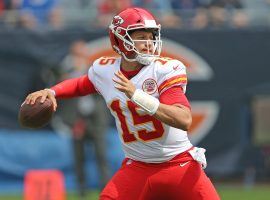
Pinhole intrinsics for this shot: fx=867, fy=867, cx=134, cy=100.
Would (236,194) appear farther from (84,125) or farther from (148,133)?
(148,133)

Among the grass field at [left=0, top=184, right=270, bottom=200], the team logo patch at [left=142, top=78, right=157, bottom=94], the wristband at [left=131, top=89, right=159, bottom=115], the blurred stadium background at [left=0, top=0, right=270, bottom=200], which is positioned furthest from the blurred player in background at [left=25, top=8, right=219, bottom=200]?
the blurred stadium background at [left=0, top=0, right=270, bottom=200]

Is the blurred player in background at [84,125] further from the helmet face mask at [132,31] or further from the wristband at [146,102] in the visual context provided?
the wristband at [146,102]

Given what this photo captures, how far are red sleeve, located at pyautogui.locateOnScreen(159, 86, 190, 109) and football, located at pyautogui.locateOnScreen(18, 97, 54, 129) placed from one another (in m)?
0.74

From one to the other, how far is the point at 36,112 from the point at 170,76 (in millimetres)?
861

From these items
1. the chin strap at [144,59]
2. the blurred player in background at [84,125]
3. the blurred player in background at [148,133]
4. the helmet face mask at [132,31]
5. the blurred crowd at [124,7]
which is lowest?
the blurred player in background at [84,125]

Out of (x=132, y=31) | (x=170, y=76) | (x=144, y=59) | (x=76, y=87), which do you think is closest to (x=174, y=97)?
(x=170, y=76)

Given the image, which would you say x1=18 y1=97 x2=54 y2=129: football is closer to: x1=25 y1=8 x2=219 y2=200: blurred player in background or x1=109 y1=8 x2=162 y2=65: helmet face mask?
x1=25 y1=8 x2=219 y2=200: blurred player in background

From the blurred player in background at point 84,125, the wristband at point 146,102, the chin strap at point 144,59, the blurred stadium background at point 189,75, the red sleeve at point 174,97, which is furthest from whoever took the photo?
the blurred stadium background at point 189,75

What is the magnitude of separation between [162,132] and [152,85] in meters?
0.29

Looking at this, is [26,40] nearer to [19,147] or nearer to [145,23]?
[19,147]

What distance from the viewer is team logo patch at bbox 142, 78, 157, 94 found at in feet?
16.2

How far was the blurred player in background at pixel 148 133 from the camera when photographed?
4.93 meters

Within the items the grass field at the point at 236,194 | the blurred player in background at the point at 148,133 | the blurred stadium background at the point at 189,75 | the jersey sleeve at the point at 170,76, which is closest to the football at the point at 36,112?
the blurred player in background at the point at 148,133

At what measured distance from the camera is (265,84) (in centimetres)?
1126
